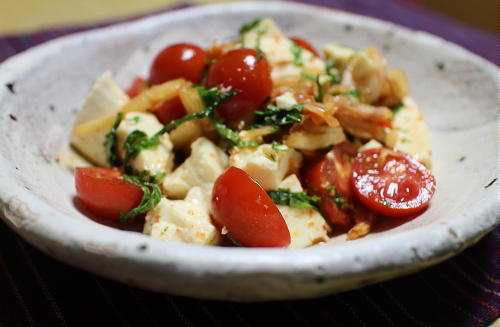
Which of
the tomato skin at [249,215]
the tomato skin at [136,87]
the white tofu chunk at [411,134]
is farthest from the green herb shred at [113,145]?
the white tofu chunk at [411,134]

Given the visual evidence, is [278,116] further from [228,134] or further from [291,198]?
[291,198]

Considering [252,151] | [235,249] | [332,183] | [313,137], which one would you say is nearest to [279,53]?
[313,137]

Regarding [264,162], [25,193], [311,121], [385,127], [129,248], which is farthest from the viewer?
[385,127]

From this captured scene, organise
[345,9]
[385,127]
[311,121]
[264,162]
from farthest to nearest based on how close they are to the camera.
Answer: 1. [345,9]
2. [385,127]
3. [311,121]
4. [264,162]

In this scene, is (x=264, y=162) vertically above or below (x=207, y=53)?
below

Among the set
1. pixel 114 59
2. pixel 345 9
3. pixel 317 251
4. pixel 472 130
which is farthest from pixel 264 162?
pixel 345 9

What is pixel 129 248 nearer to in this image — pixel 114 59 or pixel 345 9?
pixel 114 59

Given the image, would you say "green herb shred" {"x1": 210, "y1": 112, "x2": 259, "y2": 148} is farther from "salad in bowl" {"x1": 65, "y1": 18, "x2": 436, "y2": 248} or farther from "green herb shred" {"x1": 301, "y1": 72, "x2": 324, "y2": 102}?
"green herb shred" {"x1": 301, "y1": 72, "x2": 324, "y2": 102}
